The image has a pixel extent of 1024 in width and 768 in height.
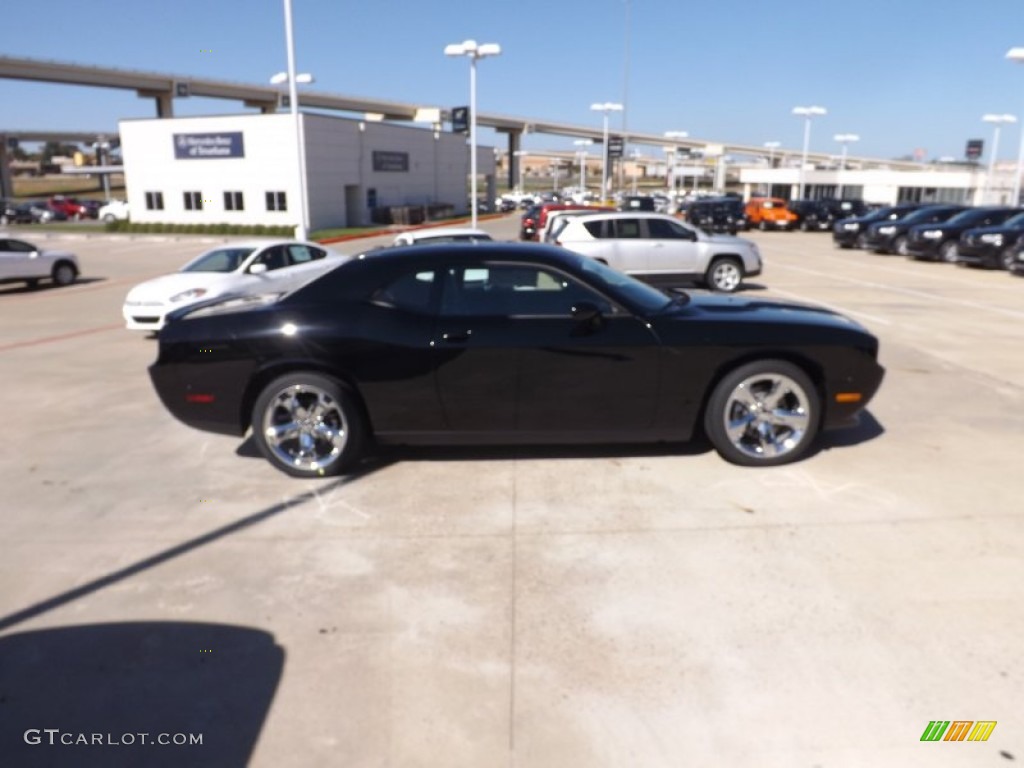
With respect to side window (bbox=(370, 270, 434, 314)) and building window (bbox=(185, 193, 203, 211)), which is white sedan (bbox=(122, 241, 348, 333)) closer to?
Result: side window (bbox=(370, 270, 434, 314))

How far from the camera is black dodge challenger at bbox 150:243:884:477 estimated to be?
16.9 feet

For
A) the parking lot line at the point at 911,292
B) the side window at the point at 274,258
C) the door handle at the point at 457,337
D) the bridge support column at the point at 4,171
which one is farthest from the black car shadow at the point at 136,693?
the bridge support column at the point at 4,171

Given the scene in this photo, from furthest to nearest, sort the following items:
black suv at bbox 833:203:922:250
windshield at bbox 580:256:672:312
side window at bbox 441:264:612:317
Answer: black suv at bbox 833:203:922:250, windshield at bbox 580:256:672:312, side window at bbox 441:264:612:317

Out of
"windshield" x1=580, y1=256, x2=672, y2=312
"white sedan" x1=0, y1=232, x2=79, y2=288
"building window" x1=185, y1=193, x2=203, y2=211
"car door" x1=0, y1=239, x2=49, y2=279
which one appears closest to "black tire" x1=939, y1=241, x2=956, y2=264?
"windshield" x1=580, y1=256, x2=672, y2=312

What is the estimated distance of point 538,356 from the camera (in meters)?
5.11

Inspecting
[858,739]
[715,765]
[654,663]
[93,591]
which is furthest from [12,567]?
[858,739]

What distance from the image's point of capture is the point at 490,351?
5102mm

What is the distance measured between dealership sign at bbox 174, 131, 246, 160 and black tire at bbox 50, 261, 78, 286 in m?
23.1

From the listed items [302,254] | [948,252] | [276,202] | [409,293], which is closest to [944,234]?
[948,252]

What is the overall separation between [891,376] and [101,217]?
54.6 meters

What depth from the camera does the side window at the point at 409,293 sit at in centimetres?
526

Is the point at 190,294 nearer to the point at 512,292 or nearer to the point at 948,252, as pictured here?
the point at 512,292

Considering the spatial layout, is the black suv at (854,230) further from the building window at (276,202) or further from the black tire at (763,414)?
the building window at (276,202)

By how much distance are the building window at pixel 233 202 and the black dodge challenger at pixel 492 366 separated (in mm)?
38215
